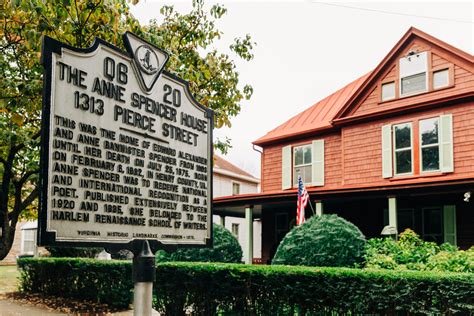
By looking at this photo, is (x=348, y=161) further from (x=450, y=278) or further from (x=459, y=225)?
(x=450, y=278)

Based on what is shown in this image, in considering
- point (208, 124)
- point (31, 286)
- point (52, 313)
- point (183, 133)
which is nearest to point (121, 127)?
point (183, 133)

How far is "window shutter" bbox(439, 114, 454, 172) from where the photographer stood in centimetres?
1623

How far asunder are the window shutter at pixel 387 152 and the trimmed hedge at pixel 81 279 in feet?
31.8

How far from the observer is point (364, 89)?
19047mm

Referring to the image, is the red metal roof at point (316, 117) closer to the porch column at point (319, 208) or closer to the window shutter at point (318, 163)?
the window shutter at point (318, 163)

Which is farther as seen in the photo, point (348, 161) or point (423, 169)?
point (348, 161)

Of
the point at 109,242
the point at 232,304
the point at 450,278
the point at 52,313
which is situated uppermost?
the point at 109,242

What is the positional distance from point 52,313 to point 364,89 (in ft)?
42.3

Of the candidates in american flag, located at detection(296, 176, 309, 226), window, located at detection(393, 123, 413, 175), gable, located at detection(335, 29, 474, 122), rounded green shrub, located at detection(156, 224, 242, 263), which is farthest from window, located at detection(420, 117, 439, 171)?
rounded green shrub, located at detection(156, 224, 242, 263)

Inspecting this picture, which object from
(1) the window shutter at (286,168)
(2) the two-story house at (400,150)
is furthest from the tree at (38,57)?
(1) the window shutter at (286,168)

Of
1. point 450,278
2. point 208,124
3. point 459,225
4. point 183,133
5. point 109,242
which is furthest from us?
point 459,225

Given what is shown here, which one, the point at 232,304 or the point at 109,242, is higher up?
the point at 109,242

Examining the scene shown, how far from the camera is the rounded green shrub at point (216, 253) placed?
13.2 m

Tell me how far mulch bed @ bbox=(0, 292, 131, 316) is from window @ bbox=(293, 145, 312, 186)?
10.2 metres
